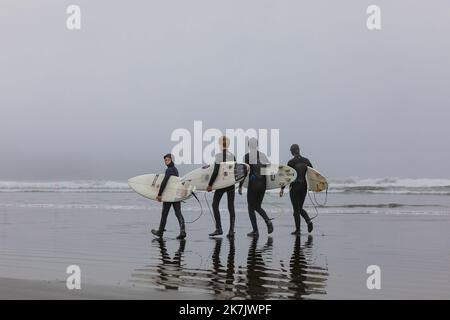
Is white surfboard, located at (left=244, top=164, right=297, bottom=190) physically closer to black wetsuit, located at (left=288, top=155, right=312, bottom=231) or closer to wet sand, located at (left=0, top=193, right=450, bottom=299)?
black wetsuit, located at (left=288, top=155, right=312, bottom=231)

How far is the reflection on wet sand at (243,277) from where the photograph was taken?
5.16 meters

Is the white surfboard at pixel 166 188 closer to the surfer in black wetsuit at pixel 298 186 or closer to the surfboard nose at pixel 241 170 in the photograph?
the surfboard nose at pixel 241 170

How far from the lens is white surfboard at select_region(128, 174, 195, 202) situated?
409 inches

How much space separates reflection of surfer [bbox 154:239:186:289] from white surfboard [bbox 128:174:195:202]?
1535 mm

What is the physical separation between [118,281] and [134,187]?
6.41 m

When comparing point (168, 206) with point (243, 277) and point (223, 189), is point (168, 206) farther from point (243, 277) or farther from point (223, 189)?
point (243, 277)

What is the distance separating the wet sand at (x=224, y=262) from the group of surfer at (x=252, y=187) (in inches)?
14.0

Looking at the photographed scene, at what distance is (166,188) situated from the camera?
34.3 ft

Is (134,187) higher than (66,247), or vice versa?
(134,187)

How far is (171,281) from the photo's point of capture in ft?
18.7

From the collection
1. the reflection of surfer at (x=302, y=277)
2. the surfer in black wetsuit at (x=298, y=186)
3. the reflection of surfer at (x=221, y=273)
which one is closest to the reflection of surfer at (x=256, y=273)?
the reflection of surfer at (x=221, y=273)
